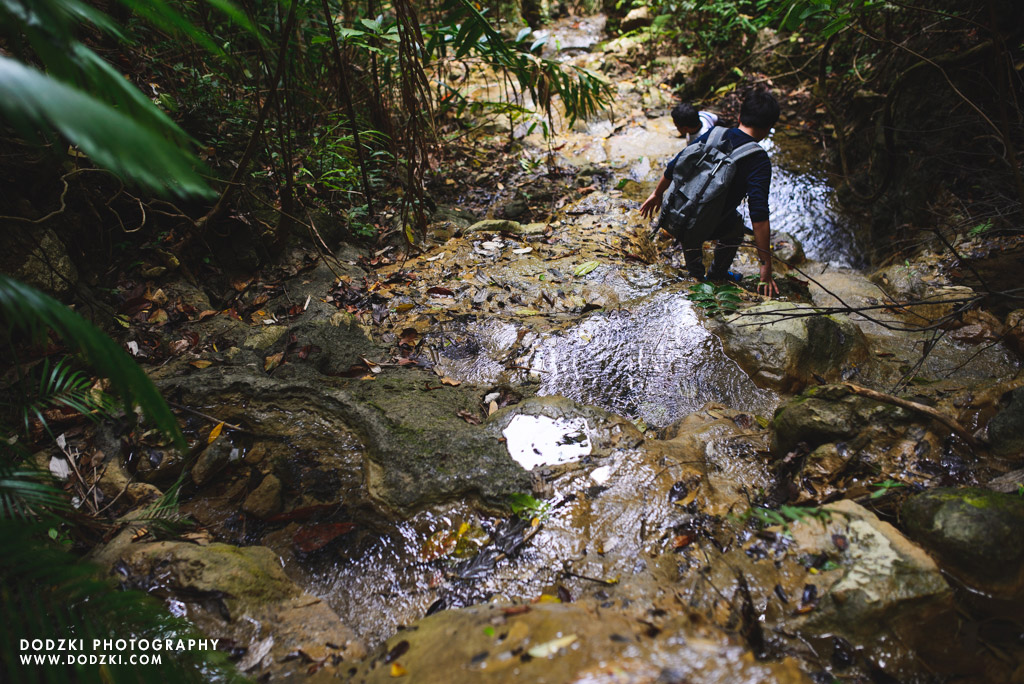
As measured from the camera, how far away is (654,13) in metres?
9.43

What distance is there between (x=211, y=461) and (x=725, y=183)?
3.53 metres

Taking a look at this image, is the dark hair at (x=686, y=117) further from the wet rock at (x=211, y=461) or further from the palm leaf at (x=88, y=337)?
the palm leaf at (x=88, y=337)

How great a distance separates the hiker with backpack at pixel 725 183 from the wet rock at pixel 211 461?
3181 millimetres

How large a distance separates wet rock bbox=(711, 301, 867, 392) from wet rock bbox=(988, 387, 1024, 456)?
35.7 inches

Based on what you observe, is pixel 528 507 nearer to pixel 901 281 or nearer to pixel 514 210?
pixel 514 210

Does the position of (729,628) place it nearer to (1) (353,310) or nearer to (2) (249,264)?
(1) (353,310)

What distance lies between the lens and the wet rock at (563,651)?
3.83 feet

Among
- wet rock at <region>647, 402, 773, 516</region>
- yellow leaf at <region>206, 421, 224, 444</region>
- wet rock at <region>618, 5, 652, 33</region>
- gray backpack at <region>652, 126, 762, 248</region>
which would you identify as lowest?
wet rock at <region>647, 402, 773, 516</region>

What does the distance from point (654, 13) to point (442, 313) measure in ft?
31.1

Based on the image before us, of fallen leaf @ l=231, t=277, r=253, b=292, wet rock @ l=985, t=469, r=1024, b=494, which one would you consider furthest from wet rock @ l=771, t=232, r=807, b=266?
fallen leaf @ l=231, t=277, r=253, b=292

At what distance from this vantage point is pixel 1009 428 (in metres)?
1.88

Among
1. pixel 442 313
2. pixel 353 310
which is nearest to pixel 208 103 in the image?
pixel 353 310

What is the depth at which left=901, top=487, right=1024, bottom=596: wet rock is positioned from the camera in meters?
1.40

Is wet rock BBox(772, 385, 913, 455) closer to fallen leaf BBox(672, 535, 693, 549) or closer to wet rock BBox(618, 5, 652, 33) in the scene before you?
fallen leaf BBox(672, 535, 693, 549)
